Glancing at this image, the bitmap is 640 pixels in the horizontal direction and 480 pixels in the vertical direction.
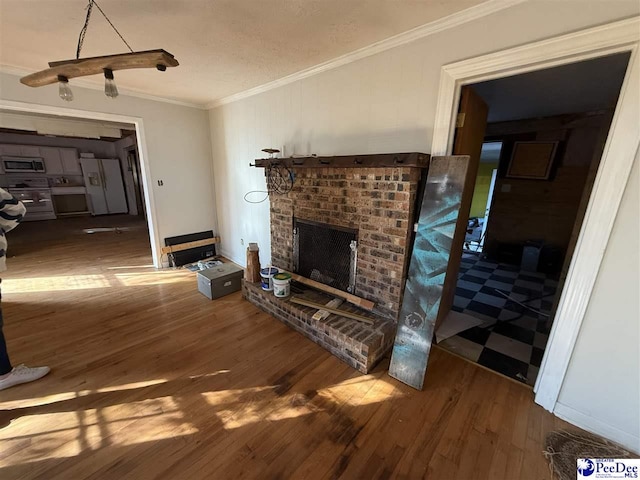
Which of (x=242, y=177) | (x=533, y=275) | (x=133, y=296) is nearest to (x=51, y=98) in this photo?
(x=242, y=177)

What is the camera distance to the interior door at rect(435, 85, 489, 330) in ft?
6.03

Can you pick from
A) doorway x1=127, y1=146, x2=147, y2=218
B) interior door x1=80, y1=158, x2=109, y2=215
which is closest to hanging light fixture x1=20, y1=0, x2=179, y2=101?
doorway x1=127, y1=146, x2=147, y2=218

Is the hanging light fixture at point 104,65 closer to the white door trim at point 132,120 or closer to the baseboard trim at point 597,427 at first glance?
the white door trim at point 132,120

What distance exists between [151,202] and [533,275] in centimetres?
577

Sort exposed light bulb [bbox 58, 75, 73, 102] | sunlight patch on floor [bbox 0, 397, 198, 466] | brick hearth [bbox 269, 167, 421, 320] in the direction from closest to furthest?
sunlight patch on floor [bbox 0, 397, 198, 466]
exposed light bulb [bbox 58, 75, 73, 102]
brick hearth [bbox 269, 167, 421, 320]

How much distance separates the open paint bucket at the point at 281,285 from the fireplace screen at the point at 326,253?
31 centimetres

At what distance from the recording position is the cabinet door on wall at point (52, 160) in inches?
286

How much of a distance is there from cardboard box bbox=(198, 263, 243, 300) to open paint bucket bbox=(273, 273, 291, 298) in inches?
33.1

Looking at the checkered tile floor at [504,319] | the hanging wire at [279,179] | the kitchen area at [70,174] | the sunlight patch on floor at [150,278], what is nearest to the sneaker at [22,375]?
the sunlight patch on floor at [150,278]

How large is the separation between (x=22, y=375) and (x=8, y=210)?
1126 mm

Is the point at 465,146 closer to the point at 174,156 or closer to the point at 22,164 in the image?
the point at 174,156

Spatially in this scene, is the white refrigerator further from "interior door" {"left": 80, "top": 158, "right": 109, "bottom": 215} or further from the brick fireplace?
the brick fireplace

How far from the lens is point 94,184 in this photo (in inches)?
314

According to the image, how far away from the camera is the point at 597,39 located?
1280mm
